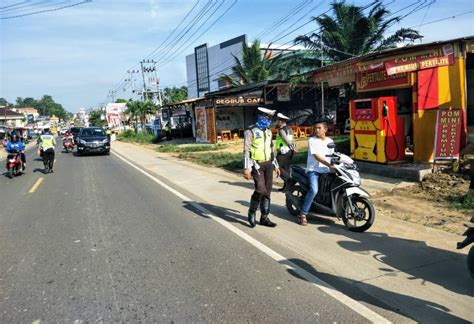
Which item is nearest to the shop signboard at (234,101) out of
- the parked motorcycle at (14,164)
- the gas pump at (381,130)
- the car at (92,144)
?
the car at (92,144)

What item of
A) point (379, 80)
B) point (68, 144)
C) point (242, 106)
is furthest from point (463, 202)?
point (68, 144)

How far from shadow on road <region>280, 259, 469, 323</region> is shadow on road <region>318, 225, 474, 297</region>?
0.47m

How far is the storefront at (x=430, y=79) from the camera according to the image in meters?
10.5

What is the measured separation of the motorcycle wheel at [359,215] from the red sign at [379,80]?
634 centimetres

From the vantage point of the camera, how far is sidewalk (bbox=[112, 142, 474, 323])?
402 centimetres

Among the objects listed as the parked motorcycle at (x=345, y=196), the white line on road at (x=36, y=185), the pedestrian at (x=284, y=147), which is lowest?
the white line on road at (x=36, y=185)

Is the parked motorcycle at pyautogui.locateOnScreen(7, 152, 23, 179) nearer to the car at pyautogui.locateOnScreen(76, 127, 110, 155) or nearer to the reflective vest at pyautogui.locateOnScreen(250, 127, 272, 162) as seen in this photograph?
the car at pyautogui.locateOnScreen(76, 127, 110, 155)

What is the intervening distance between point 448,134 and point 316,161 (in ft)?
17.0

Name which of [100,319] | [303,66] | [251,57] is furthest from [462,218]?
[251,57]

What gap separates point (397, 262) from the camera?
5117 mm

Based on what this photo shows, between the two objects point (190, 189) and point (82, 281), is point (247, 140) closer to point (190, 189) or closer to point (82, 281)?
point (82, 281)

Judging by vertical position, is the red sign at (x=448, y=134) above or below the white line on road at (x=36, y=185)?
above

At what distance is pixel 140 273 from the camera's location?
497cm

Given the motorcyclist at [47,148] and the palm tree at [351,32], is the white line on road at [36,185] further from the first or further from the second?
the palm tree at [351,32]
